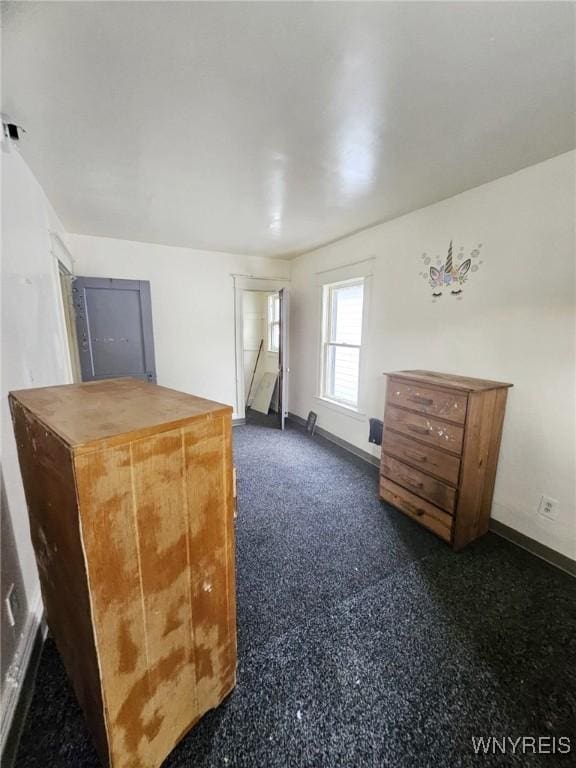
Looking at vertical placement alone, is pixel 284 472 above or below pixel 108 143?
below

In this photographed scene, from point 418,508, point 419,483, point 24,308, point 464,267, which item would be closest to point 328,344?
point 464,267

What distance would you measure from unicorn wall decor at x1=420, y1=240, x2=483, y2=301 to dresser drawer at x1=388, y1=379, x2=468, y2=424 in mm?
803

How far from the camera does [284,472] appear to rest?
9.66 feet

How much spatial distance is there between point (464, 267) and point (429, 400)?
3.41ft

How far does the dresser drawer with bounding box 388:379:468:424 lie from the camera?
1.85 meters

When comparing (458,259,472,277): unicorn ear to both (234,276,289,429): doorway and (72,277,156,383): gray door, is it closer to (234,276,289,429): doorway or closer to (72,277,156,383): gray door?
(234,276,289,429): doorway

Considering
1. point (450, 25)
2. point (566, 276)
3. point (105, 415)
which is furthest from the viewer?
point (566, 276)

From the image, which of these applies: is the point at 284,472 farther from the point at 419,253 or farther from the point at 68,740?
the point at 419,253

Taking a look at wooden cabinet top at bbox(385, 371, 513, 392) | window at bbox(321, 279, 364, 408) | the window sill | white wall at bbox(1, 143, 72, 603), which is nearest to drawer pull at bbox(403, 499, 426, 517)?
wooden cabinet top at bbox(385, 371, 513, 392)

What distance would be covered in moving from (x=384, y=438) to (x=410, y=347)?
34.3 inches

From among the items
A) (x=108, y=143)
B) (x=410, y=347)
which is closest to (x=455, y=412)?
(x=410, y=347)

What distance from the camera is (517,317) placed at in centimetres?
192

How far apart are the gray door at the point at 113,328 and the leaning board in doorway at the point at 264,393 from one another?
194cm

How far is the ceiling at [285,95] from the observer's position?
3.10ft
